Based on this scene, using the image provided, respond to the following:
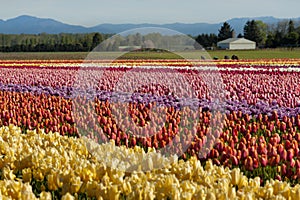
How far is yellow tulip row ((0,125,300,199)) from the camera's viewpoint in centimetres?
388

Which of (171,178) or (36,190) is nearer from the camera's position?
(171,178)

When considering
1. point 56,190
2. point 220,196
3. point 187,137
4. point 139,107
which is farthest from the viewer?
point 139,107

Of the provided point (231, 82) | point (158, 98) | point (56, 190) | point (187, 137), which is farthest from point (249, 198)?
point (231, 82)

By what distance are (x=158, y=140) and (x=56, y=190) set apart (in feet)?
7.91

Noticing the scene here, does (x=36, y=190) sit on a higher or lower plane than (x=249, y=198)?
lower

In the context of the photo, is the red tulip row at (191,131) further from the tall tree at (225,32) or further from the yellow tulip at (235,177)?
the tall tree at (225,32)

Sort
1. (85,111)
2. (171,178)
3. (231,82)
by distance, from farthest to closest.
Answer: (231,82) → (85,111) → (171,178)

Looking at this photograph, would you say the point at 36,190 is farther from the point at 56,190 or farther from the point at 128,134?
the point at 128,134

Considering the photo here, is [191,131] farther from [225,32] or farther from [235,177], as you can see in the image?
[225,32]

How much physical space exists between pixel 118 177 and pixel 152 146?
2507mm

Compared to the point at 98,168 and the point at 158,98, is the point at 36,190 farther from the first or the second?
the point at 158,98

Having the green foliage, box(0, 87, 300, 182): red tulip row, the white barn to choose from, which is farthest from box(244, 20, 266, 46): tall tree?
box(0, 87, 300, 182): red tulip row

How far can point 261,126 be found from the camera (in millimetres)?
8039

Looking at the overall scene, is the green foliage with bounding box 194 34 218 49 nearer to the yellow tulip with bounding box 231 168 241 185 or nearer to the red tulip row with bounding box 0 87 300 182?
the red tulip row with bounding box 0 87 300 182
